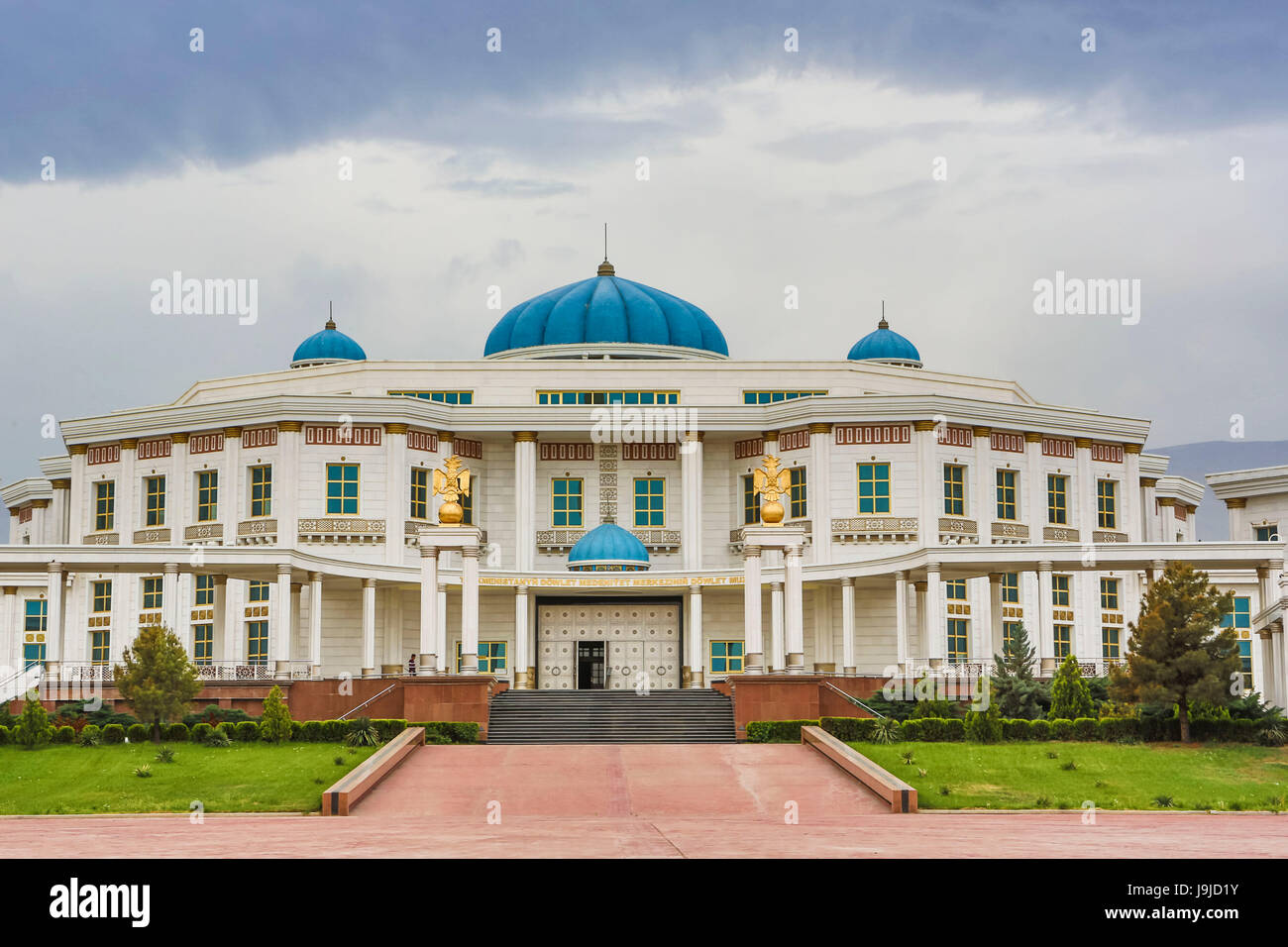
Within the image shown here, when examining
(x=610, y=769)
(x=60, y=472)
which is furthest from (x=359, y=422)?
(x=610, y=769)

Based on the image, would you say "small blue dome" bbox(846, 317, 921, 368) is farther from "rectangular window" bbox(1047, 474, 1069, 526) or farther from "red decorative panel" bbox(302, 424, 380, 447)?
"red decorative panel" bbox(302, 424, 380, 447)

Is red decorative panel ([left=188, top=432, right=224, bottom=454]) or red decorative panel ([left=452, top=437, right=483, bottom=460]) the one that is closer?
red decorative panel ([left=188, top=432, right=224, bottom=454])

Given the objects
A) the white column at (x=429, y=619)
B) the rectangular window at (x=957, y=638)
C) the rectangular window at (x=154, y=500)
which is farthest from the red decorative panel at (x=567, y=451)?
the white column at (x=429, y=619)

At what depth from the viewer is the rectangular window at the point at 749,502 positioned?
56125 millimetres

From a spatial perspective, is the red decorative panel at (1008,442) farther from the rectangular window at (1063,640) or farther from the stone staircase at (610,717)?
the stone staircase at (610,717)

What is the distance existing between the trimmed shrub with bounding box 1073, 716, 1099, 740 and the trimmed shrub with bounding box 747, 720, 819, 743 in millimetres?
5957

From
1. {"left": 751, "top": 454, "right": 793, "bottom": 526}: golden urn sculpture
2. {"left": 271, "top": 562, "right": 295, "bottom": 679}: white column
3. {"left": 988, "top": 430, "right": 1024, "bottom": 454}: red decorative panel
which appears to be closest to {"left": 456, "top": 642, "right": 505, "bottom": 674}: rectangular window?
{"left": 271, "top": 562, "right": 295, "bottom": 679}: white column

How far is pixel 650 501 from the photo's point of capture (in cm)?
5669

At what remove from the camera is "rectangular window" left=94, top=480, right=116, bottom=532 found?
57625 millimetres

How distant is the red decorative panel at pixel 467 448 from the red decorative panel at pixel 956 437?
52.5 feet

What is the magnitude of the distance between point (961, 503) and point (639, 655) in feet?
39.2

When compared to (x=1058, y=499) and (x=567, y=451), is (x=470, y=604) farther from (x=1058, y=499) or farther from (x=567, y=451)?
(x=1058, y=499)

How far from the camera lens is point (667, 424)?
2188 inches
